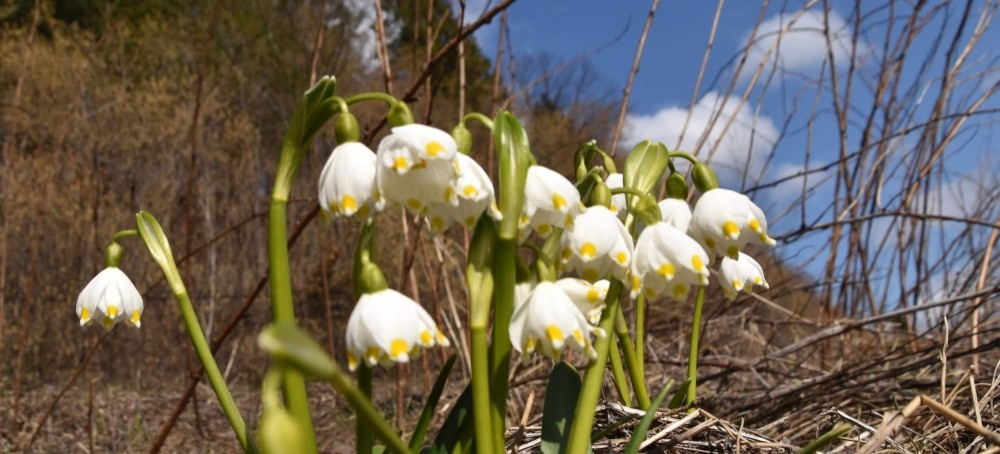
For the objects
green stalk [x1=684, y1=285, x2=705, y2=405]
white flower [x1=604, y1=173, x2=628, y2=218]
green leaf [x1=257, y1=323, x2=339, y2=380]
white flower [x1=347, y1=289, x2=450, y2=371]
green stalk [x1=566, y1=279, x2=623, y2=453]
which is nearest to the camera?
green leaf [x1=257, y1=323, x2=339, y2=380]

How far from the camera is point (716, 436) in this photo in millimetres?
887

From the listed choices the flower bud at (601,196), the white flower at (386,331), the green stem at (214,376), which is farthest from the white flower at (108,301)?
the flower bud at (601,196)

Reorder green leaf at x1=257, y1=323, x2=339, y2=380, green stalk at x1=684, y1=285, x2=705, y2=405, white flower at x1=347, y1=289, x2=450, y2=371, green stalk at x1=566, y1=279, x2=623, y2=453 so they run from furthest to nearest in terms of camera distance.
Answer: green stalk at x1=684, y1=285, x2=705, y2=405
green stalk at x1=566, y1=279, x2=623, y2=453
white flower at x1=347, y1=289, x2=450, y2=371
green leaf at x1=257, y1=323, x2=339, y2=380

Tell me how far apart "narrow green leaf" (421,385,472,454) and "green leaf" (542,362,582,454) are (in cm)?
7

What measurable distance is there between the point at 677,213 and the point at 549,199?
0.66 ft

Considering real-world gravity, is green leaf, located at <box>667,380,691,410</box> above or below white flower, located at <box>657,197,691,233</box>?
below

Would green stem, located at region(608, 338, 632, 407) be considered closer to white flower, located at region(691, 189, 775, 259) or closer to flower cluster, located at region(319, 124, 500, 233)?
white flower, located at region(691, 189, 775, 259)

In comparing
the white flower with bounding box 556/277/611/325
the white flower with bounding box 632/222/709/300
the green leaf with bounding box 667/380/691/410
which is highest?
the white flower with bounding box 632/222/709/300

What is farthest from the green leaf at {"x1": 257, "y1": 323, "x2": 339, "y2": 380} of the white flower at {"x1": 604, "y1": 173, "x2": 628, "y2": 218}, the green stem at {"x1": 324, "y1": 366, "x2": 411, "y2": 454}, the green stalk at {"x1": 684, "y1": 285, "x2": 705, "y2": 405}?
the green stalk at {"x1": 684, "y1": 285, "x2": 705, "y2": 405}

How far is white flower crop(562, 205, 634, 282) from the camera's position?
0.61 m

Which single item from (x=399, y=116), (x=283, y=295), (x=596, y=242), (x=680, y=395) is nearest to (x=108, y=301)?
(x=283, y=295)

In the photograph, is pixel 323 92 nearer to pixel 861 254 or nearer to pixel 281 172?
pixel 281 172

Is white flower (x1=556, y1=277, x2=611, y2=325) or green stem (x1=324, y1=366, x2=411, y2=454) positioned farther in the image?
white flower (x1=556, y1=277, x2=611, y2=325)

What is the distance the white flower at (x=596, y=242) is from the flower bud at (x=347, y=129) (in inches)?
7.0
